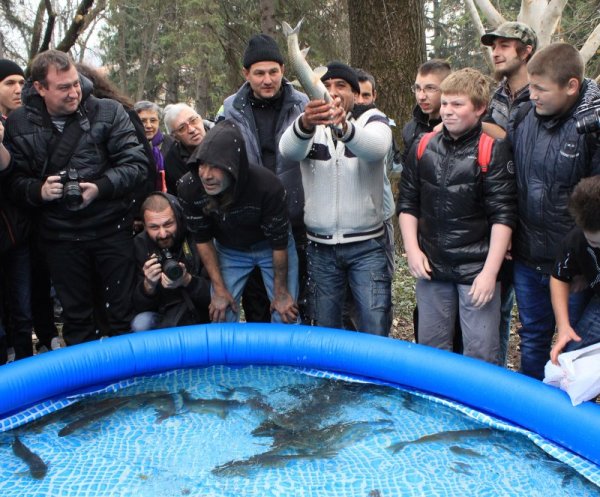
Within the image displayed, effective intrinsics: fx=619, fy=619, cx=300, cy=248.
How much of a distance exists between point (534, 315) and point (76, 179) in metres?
2.54

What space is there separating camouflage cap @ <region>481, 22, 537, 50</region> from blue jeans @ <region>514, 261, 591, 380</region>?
4.04 ft

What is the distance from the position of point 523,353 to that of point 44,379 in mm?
2455

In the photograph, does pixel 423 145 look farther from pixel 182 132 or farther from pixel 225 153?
pixel 182 132

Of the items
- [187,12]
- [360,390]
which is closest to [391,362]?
[360,390]

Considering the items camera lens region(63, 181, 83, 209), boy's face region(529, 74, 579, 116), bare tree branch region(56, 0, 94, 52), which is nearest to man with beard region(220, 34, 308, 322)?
camera lens region(63, 181, 83, 209)

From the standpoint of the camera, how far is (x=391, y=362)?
3242 mm

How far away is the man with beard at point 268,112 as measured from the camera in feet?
12.0

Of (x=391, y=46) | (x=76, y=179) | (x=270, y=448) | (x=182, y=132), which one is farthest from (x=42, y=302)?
(x=391, y=46)

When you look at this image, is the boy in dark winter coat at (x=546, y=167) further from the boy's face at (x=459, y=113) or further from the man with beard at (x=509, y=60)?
the man with beard at (x=509, y=60)

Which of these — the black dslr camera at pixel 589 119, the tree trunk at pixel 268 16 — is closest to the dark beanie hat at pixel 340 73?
the black dslr camera at pixel 589 119

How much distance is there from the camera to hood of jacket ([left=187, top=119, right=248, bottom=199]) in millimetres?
3145

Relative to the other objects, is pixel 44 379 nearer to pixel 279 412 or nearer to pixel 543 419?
pixel 279 412

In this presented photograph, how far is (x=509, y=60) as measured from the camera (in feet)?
11.1

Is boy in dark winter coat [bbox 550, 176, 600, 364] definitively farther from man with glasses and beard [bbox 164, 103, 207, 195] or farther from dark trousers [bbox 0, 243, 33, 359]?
dark trousers [bbox 0, 243, 33, 359]
